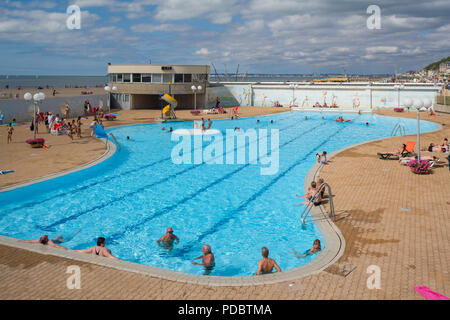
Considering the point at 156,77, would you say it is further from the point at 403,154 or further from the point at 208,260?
the point at 208,260

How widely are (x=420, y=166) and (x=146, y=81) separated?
27738 millimetres

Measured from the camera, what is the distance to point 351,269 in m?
6.85

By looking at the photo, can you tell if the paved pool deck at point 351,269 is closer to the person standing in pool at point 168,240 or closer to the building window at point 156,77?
the person standing in pool at point 168,240

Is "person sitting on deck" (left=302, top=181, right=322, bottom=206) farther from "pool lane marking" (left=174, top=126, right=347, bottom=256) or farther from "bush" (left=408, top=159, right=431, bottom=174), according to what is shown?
"bush" (left=408, top=159, right=431, bottom=174)

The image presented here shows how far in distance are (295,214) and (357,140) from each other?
14181 millimetres

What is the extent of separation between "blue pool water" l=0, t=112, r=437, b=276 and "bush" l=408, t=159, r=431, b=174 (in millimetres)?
4087

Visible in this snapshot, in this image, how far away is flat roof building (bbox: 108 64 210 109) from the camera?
1389 inches

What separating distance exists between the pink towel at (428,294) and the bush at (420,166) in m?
8.59

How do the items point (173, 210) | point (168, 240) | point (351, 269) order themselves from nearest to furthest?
point (351, 269)
point (168, 240)
point (173, 210)

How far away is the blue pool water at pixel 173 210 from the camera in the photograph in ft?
Result: 30.3

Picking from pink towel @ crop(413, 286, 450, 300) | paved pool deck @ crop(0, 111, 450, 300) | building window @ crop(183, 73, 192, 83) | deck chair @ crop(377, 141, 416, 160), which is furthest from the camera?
building window @ crop(183, 73, 192, 83)

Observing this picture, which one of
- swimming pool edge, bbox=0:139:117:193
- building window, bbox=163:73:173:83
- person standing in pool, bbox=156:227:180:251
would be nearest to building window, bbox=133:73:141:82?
building window, bbox=163:73:173:83

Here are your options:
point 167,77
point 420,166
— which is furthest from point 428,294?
point 167,77
